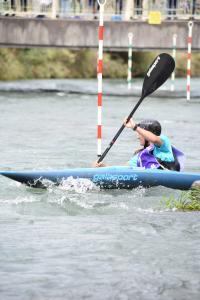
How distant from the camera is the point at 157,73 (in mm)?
9844

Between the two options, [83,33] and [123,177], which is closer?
[123,177]

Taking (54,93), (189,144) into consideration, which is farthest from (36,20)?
(189,144)

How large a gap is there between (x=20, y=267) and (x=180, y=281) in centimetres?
101

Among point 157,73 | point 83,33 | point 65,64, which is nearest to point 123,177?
point 157,73

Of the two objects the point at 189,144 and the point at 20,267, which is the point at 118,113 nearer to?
the point at 189,144

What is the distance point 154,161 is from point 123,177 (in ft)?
1.40

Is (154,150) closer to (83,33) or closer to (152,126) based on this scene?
(152,126)

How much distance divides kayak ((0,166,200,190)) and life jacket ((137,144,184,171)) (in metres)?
0.29

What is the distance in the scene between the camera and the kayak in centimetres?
844

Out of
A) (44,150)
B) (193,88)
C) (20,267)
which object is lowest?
(193,88)

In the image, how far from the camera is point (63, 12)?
1025 inches

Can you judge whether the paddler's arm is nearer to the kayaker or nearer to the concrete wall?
the kayaker

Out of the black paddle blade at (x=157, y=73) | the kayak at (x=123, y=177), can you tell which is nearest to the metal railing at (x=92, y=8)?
the black paddle blade at (x=157, y=73)

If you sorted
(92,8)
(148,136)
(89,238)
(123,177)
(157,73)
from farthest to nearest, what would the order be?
(92,8)
(157,73)
(148,136)
(123,177)
(89,238)
